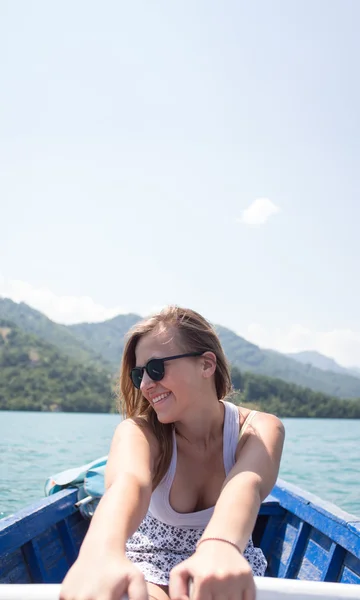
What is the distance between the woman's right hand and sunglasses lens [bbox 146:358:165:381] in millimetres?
842

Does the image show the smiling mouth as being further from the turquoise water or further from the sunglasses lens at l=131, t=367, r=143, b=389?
the turquoise water

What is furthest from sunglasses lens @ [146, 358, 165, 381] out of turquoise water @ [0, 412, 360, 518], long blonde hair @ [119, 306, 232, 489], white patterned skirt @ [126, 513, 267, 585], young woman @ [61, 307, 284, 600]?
turquoise water @ [0, 412, 360, 518]

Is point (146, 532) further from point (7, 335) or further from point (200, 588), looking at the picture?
point (7, 335)

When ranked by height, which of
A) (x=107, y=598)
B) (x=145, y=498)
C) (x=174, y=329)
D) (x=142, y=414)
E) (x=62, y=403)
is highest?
(x=174, y=329)

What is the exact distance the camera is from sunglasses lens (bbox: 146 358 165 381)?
207 cm

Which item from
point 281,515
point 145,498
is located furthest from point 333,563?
point 145,498

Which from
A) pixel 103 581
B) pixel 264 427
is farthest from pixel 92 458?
pixel 103 581

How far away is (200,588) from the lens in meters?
1.20

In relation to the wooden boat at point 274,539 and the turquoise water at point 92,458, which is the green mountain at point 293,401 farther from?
the wooden boat at point 274,539

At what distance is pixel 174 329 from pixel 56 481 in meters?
2.55

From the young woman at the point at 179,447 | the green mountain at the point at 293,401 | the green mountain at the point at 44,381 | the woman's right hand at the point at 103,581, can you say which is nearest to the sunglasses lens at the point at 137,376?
the young woman at the point at 179,447

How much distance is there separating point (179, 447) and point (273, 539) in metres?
2.15

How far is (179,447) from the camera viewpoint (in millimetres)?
2256

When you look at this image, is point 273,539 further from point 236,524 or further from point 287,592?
point 287,592
